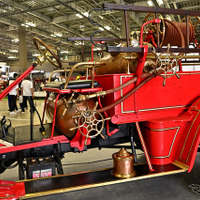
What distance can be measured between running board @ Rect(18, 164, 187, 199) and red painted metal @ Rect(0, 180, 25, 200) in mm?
43

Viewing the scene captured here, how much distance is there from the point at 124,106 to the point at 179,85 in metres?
0.73

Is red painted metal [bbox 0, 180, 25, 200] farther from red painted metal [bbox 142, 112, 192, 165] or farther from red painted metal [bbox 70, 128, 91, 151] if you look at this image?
red painted metal [bbox 142, 112, 192, 165]

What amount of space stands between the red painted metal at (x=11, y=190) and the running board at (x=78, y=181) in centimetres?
4

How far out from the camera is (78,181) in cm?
219

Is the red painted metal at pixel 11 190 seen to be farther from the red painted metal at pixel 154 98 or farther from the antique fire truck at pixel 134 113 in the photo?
the red painted metal at pixel 154 98

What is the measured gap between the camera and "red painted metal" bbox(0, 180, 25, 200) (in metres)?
1.96

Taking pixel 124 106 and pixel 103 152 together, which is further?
pixel 103 152

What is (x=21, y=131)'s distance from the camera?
2699 mm

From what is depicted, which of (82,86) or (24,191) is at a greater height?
(82,86)

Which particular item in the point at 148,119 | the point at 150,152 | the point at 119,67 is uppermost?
the point at 119,67

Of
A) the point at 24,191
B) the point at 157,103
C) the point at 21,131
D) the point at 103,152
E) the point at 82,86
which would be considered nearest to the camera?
the point at 24,191

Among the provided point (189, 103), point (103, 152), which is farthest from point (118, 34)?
point (189, 103)

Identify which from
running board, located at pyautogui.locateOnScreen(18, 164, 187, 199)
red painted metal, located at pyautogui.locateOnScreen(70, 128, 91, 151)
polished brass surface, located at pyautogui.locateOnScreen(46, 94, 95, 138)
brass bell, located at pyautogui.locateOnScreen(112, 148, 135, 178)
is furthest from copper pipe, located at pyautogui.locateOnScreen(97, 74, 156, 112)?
running board, located at pyautogui.locateOnScreen(18, 164, 187, 199)

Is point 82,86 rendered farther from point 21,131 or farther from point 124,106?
point 21,131
